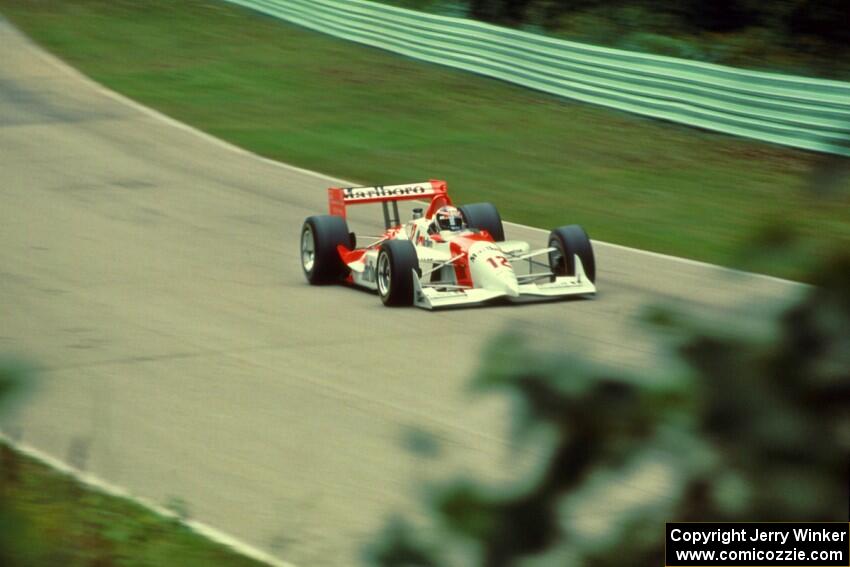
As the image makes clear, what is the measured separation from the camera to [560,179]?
1995cm

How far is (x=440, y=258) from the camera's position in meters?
13.0

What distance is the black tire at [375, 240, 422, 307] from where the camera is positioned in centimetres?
1236

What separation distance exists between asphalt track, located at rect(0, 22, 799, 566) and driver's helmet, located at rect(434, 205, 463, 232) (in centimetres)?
97

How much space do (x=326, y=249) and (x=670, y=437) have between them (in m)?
11.8

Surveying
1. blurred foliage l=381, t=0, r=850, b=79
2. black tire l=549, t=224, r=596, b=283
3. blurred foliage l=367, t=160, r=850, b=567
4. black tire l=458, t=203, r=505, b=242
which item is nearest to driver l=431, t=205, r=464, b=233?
black tire l=458, t=203, r=505, b=242

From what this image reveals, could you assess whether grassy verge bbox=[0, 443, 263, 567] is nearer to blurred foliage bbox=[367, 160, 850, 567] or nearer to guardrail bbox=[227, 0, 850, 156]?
blurred foliage bbox=[367, 160, 850, 567]

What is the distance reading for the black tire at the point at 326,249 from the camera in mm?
13672

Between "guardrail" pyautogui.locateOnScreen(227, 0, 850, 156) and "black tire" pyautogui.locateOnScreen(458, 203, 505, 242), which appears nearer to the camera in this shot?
"black tire" pyautogui.locateOnScreen(458, 203, 505, 242)

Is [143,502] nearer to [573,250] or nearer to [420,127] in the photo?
[573,250]

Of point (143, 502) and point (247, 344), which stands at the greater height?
point (143, 502)

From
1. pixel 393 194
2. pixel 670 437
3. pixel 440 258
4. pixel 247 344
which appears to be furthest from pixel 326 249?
pixel 670 437

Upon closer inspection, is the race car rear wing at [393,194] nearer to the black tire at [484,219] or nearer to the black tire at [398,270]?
the black tire at [484,219]

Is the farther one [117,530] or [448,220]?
[448,220]

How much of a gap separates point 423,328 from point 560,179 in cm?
862
